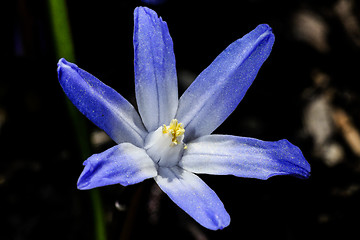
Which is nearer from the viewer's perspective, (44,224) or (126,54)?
(44,224)

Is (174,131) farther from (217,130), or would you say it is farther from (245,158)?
(217,130)

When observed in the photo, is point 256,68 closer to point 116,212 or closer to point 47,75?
point 116,212

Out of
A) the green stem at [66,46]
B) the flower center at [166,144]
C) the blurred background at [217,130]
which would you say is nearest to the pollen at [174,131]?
the flower center at [166,144]

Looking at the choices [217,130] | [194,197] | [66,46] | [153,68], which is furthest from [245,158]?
[217,130]

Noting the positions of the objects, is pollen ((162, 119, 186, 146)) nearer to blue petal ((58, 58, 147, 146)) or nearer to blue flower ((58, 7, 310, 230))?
blue flower ((58, 7, 310, 230))

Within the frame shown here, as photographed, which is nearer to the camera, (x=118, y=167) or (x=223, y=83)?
(x=118, y=167)

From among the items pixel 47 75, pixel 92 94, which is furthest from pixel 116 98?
pixel 47 75
